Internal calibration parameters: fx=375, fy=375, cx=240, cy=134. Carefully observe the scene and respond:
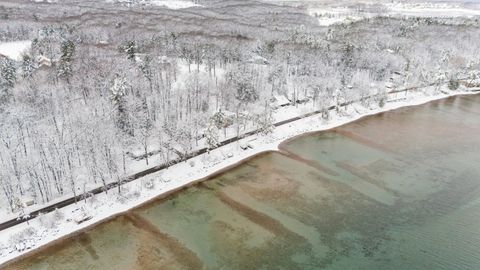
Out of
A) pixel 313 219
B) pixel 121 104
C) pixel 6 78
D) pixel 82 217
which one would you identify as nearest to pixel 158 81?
pixel 121 104

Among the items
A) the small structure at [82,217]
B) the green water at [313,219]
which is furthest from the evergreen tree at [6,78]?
the green water at [313,219]

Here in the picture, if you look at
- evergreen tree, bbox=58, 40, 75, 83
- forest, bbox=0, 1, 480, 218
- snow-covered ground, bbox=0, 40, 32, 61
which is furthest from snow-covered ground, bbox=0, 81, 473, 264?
snow-covered ground, bbox=0, 40, 32, 61

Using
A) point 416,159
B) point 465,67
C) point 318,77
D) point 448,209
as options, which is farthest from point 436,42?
point 448,209

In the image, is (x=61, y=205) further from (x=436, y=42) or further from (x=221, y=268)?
(x=436, y=42)

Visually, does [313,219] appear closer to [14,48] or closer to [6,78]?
[6,78]

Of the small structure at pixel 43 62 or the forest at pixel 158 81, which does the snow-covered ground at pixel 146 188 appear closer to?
the forest at pixel 158 81

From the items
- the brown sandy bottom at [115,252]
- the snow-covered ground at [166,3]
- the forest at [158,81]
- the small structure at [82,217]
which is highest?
the snow-covered ground at [166,3]
